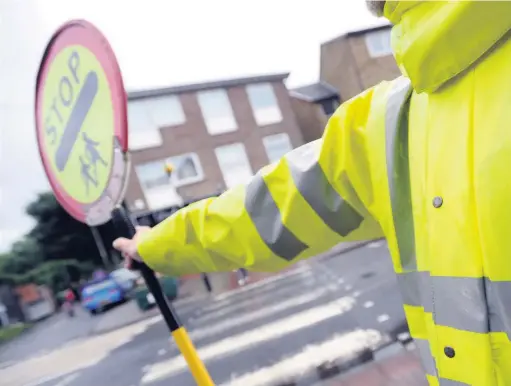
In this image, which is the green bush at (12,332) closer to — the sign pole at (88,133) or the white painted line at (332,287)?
the white painted line at (332,287)

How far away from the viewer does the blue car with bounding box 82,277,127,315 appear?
14750 mm

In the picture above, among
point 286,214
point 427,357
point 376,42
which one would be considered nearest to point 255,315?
point 286,214

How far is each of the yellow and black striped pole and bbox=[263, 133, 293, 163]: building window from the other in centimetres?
1766

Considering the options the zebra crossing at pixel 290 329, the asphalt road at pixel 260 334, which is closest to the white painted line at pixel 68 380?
the asphalt road at pixel 260 334

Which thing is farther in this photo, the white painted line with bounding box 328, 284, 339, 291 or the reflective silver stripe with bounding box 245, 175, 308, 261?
the white painted line with bounding box 328, 284, 339, 291

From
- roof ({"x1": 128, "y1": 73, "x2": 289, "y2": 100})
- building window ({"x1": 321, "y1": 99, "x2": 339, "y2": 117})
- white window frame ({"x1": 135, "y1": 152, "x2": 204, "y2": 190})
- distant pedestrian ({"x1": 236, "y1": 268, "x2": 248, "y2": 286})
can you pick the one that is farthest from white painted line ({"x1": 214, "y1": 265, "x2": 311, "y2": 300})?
building window ({"x1": 321, "y1": 99, "x2": 339, "y2": 117})

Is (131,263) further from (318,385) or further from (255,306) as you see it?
(255,306)

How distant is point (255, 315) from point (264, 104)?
45.5 feet

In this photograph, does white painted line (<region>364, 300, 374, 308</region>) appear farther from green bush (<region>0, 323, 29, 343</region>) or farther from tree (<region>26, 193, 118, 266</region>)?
tree (<region>26, 193, 118, 266</region>)

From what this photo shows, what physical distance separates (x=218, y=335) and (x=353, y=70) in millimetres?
17327

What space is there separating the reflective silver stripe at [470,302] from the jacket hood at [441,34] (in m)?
0.35

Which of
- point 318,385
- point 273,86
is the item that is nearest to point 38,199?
point 273,86

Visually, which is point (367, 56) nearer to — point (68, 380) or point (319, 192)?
point (68, 380)

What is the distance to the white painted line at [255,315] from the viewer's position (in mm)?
6848
